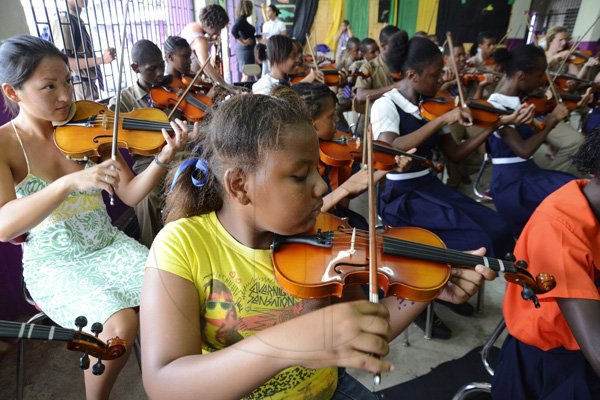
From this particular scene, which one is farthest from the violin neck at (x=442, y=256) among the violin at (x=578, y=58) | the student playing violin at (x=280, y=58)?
the violin at (x=578, y=58)

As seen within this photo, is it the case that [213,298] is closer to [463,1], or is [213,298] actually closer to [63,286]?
[63,286]

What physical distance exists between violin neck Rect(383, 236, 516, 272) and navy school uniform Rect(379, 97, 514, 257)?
829 mm

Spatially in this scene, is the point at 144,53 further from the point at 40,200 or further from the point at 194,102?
the point at 40,200

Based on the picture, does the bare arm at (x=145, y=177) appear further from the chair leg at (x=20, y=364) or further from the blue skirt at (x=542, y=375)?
the blue skirt at (x=542, y=375)

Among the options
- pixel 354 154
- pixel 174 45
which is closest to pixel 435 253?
pixel 354 154

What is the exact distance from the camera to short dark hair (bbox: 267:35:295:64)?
2.84 m

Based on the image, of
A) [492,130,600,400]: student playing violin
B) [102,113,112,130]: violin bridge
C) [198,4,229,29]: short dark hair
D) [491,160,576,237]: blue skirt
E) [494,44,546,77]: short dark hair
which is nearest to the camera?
[492,130,600,400]: student playing violin

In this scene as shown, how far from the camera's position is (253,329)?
0.72 meters

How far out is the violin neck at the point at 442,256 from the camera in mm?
867

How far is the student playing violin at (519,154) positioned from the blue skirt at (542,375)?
122 cm

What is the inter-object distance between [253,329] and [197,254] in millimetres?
178

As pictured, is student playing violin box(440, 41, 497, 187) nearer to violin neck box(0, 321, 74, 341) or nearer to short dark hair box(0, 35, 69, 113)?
short dark hair box(0, 35, 69, 113)

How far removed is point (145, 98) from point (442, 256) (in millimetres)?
2119

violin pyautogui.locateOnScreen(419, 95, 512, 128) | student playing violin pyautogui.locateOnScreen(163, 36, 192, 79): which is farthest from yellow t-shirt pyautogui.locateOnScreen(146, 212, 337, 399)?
student playing violin pyautogui.locateOnScreen(163, 36, 192, 79)
